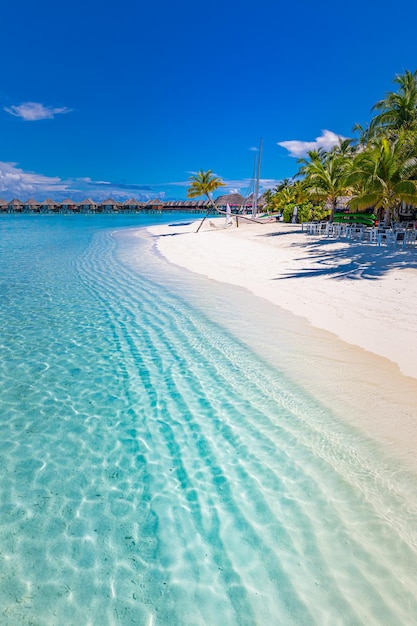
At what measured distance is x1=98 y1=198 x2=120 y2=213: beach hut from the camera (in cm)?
8171

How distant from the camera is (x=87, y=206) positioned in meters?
80.1

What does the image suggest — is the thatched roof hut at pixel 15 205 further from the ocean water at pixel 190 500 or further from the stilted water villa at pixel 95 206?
the ocean water at pixel 190 500

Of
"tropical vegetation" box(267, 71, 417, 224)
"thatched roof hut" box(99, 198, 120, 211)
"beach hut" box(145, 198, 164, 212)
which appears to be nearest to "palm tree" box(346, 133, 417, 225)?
"tropical vegetation" box(267, 71, 417, 224)

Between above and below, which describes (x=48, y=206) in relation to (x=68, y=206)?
below

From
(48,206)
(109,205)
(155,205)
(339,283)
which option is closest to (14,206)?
(48,206)

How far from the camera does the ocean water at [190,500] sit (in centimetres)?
202

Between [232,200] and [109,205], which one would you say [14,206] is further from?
[232,200]

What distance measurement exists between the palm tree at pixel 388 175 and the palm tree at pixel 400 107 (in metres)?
9.36

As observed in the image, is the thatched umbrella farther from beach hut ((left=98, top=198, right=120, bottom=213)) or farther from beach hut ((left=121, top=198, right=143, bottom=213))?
beach hut ((left=121, top=198, right=143, bottom=213))

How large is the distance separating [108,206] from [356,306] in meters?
83.8

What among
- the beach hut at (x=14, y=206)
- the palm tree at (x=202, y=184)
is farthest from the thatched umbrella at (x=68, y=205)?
the palm tree at (x=202, y=184)

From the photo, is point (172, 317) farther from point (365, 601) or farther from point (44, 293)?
point (365, 601)

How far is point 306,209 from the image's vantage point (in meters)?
25.1

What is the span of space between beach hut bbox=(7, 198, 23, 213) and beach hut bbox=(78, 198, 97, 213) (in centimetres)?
1170
